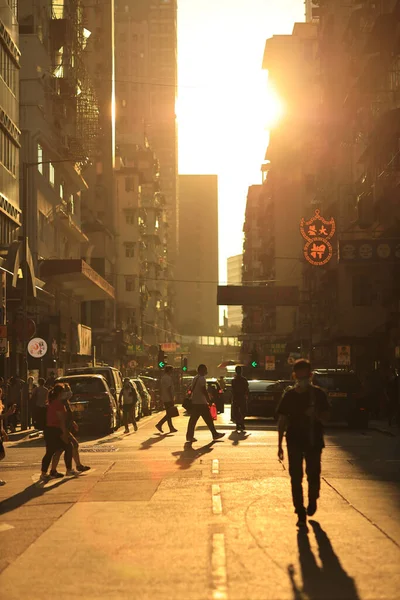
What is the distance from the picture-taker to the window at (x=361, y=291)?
64.2 metres

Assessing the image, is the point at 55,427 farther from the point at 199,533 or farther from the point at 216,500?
the point at 199,533

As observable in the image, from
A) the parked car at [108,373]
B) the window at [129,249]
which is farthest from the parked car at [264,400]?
the window at [129,249]

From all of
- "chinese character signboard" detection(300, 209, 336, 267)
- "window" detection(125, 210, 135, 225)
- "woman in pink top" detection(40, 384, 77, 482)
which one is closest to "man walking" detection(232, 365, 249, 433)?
"woman in pink top" detection(40, 384, 77, 482)

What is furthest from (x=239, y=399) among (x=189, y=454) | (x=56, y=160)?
(x=56, y=160)

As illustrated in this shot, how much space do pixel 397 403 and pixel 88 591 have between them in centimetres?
2852

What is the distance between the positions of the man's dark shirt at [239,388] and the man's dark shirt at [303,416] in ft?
68.1

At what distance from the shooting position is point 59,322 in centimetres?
5947

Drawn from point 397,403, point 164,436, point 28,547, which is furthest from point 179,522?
point 397,403

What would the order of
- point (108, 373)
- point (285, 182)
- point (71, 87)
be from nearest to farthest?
point (108, 373), point (71, 87), point (285, 182)

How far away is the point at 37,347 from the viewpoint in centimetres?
3788

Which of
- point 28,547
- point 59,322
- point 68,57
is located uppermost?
point 68,57

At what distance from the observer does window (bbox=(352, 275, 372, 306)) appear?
64.2 meters

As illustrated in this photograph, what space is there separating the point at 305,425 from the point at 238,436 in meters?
17.7

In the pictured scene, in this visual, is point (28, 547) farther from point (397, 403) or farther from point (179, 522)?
point (397, 403)
